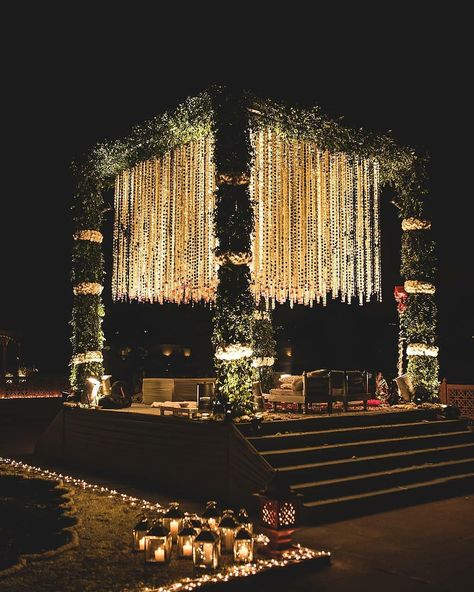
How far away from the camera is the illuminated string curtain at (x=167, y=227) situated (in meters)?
10.3

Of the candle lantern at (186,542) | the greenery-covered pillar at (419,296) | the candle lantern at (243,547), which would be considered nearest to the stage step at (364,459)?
the greenery-covered pillar at (419,296)

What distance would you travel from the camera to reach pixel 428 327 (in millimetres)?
10773

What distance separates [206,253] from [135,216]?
6.61 ft

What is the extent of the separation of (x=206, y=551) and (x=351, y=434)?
4.01 metres

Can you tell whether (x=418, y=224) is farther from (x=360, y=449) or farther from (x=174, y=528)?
(x=174, y=528)

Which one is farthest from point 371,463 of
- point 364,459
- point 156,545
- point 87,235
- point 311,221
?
point 87,235

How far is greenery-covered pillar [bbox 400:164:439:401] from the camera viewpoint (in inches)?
418

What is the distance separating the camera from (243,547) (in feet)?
15.8

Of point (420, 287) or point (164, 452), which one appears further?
point (420, 287)

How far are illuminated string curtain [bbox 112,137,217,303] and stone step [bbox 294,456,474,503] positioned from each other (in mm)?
4198

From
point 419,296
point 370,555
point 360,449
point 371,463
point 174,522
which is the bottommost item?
point 370,555

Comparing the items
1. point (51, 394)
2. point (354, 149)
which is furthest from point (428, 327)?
point (51, 394)

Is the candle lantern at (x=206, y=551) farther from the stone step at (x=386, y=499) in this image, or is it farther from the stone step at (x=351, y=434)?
the stone step at (x=351, y=434)

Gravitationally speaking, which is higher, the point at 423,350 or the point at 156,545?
the point at 423,350
